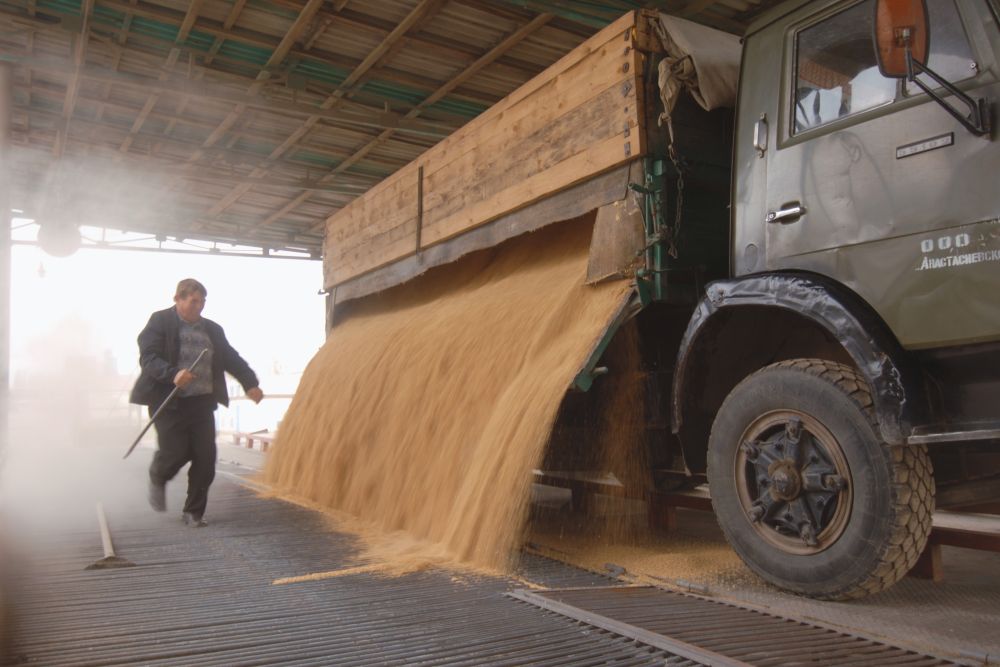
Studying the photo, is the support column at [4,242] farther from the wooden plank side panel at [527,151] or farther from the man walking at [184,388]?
the man walking at [184,388]

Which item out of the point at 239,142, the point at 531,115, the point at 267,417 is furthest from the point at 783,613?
the point at 267,417

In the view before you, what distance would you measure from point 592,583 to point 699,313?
134 cm

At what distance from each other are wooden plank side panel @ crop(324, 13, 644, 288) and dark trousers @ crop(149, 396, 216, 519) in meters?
2.16

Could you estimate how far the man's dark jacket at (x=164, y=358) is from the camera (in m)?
5.74

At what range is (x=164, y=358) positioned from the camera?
590 cm

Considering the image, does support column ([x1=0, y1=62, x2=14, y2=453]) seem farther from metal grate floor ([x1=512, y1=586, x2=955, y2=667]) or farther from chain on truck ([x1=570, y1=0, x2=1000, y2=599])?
chain on truck ([x1=570, y1=0, x2=1000, y2=599])

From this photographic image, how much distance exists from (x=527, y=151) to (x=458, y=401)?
167 cm

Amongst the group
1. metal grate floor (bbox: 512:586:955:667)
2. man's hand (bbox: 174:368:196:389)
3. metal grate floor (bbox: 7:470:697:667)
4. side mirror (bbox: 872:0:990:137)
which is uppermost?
side mirror (bbox: 872:0:990:137)

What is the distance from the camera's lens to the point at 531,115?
5.00 meters

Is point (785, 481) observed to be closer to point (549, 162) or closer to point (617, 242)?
point (617, 242)

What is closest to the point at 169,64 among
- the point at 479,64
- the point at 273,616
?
the point at 479,64

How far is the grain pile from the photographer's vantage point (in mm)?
3967

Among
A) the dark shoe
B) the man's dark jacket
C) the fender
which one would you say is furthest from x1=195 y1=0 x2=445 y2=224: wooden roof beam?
the fender

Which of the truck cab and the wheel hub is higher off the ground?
the truck cab
